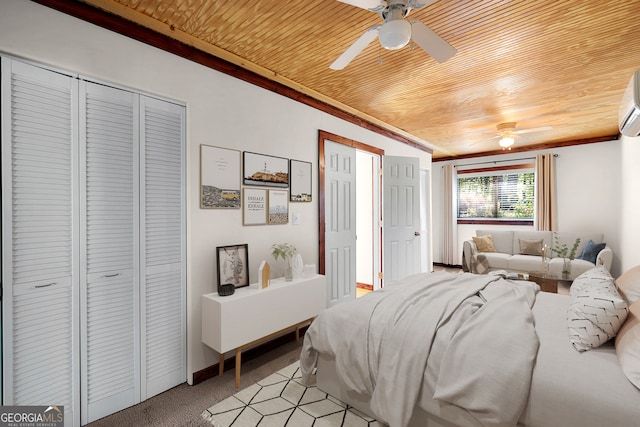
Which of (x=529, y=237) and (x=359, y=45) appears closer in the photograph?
(x=359, y=45)

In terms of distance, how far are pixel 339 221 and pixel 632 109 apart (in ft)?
9.01

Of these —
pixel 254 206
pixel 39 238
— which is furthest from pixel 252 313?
pixel 39 238

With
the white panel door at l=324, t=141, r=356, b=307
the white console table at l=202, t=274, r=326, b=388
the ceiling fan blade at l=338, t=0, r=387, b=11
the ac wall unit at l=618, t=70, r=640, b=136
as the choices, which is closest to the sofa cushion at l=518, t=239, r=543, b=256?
the white panel door at l=324, t=141, r=356, b=307

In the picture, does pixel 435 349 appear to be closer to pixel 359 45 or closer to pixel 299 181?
pixel 359 45

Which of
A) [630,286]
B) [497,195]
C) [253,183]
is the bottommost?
[630,286]

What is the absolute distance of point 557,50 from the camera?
8.01 feet

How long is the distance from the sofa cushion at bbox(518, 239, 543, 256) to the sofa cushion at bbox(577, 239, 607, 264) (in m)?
0.61

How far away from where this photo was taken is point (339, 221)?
12.8 ft

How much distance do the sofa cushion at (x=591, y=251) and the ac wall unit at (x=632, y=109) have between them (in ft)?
12.4

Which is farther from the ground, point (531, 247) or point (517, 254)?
point (531, 247)

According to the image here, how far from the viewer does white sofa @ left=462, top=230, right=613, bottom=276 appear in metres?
4.89

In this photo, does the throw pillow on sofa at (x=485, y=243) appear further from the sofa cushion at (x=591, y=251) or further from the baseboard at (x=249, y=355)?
the baseboard at (x=249, y=355)

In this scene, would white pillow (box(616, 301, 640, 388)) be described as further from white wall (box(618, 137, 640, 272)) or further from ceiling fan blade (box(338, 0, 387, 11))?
white wall (box(618, 137, 640, 272))

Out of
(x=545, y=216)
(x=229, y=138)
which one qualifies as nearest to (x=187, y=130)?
(x=229, y=138)
